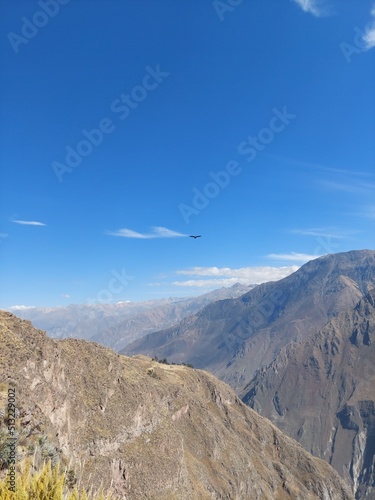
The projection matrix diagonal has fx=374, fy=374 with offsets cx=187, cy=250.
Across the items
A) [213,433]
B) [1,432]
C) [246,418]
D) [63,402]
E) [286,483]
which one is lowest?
[286,483]

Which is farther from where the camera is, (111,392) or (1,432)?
(111,392)

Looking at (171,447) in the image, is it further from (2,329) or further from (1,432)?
(1,432)

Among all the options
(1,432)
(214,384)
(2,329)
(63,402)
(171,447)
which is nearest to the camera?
(1,432)

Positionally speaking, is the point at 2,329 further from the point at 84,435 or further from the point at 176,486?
the point at 176,486

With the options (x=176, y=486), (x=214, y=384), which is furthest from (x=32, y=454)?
(x=214, y=384)

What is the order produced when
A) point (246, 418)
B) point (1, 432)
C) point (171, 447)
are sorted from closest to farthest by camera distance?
point (1, 432), point (171, 447), point (246, 418)

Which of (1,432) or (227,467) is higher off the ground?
(1,432)
